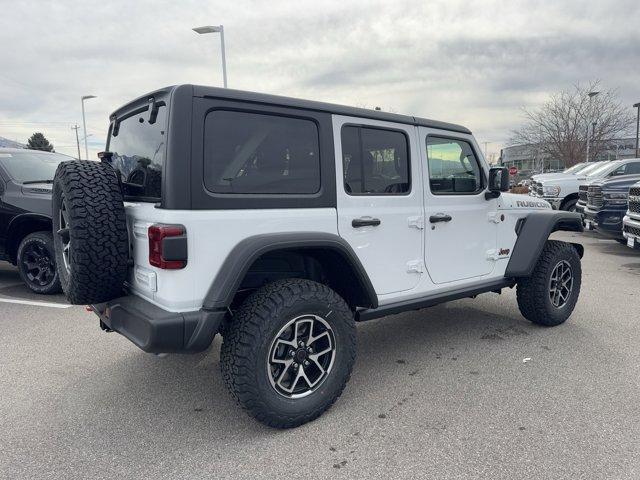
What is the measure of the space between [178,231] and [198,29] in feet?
41.4

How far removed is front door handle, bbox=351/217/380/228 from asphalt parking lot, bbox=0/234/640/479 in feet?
3.78

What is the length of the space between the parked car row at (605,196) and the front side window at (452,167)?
4788 millimetres

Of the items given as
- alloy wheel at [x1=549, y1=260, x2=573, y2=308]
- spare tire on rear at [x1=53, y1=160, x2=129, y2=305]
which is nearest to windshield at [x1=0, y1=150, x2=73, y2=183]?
spare tire on rear at [x1=53, y1=160, x2=129, y2=305]

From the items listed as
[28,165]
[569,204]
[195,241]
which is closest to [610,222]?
[569,204]

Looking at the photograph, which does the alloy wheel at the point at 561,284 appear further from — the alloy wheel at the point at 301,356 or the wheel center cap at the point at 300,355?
the wheel center cap at the point at 300,355

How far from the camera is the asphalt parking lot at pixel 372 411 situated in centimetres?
233

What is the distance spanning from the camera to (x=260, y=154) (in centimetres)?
261

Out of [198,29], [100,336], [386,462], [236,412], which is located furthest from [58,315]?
[198,29]

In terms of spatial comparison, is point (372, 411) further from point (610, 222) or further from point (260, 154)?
point (610, 222)

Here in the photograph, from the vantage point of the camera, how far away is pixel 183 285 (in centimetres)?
234

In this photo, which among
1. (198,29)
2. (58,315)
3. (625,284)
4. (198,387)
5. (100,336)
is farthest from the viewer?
(198,29)

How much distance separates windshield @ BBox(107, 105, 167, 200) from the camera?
8.20 ft

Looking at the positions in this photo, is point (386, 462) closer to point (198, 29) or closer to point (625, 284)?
point (625, 284)

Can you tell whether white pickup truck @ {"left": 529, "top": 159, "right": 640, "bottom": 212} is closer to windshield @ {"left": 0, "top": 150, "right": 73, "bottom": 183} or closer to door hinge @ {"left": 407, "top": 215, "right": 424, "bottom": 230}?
door hinge @ {"left": 407, "top": 215, "right": 424, "bottom": 230}
